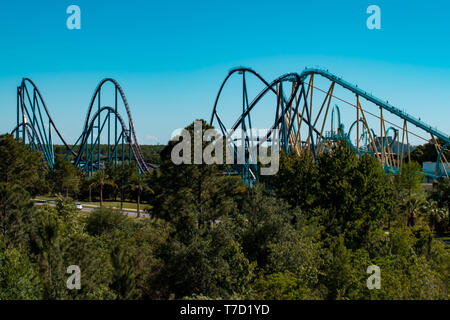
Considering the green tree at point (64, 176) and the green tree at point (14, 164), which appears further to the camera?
the green tree at point (64, 176)

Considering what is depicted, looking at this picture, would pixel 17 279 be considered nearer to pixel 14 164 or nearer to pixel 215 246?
pixel 215 246

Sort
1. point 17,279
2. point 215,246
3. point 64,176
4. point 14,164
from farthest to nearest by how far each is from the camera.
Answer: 1. point 64,176
2. point 14,164
3. point 215,246
4. point 17,279

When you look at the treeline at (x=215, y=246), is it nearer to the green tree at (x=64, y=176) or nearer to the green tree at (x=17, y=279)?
the green tree at (x=17, y=279)

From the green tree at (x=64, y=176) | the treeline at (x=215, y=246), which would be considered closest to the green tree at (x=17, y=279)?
the treeline at (x=215, y=246)

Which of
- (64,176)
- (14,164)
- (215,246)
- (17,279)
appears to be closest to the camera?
(17,279)

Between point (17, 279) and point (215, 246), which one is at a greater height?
point (215, 246)

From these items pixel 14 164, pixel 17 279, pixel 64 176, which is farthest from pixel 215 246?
pixel 64 176

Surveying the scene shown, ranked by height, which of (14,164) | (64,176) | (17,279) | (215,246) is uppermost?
(14,164)

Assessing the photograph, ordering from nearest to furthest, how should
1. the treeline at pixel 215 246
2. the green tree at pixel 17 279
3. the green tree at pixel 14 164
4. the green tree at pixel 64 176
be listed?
the green tree at pixel 17 279 < the treeline at pixel 215 246 < the green tree at pixel 14 164 < the green tree at pixel 64 176
